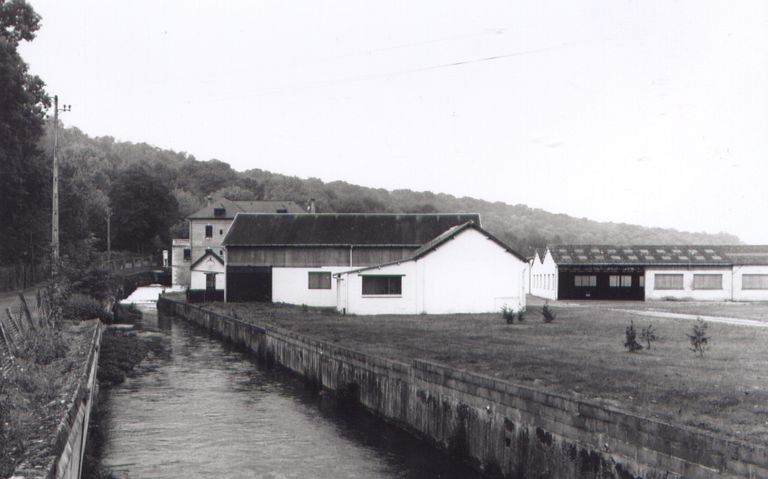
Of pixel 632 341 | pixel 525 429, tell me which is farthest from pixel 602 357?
pixel 525 429

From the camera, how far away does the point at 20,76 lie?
41.8 metres

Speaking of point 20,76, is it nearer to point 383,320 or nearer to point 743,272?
point 383,320

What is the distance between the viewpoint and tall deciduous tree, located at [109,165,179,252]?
4107 inches

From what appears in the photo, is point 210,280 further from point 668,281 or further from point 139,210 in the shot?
point 139,210

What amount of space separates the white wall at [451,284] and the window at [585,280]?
50.9ft

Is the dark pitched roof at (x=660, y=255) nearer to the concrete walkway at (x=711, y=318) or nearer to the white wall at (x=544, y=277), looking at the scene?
the white wall at (x=544, y=277)

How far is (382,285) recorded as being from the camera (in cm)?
3725

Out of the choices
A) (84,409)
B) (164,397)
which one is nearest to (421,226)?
(164,397)

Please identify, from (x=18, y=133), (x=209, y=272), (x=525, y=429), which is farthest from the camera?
(x=209, y=272)

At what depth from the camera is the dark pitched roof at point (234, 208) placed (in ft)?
279

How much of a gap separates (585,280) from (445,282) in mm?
18081

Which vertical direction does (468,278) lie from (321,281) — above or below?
above

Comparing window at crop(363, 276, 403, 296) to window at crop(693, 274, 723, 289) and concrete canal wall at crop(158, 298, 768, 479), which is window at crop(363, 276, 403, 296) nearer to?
concrete canal wall at crop(158, 298, 768, 479)

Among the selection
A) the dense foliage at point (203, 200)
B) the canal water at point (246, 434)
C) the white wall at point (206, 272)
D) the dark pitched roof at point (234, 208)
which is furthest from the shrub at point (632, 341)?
the dark pitched roof at point (234, 208)
